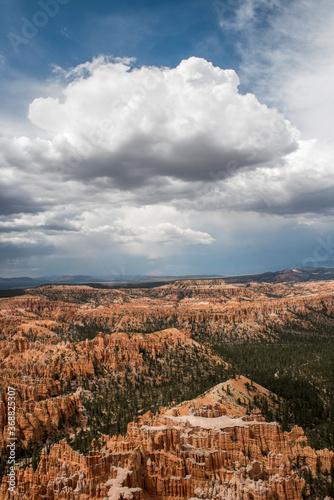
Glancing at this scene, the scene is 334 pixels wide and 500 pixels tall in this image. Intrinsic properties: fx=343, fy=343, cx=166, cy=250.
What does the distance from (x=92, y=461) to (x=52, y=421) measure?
39.4 metres

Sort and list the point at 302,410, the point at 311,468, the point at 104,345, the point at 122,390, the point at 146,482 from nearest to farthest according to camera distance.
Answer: the point at 146,482 → the point at 311,468 → the point at 302,410 → the point at 122,390 → the point at 104,345

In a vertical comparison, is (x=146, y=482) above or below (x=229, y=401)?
above

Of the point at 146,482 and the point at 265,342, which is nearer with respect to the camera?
the point at 146,482

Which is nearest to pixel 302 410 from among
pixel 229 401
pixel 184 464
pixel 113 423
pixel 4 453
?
pixel 229 401

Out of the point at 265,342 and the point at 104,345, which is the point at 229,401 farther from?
the point at 265,342

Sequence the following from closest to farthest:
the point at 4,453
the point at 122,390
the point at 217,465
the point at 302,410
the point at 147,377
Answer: the point at 217,465
the point at 4,453
the point at 302,410
the point at 122,390
the point at 147,377

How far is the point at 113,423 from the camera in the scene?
7481 centimetres

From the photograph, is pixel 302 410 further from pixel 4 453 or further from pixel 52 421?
pixel 4 453

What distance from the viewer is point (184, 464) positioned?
41.1m

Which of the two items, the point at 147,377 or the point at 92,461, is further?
the point at 147,377

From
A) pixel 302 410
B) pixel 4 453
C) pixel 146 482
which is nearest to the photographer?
pixel 146 482

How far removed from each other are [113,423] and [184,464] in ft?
126

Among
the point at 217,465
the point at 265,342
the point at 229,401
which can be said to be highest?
the point at 217,465

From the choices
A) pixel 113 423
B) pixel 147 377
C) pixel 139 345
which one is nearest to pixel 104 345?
pixel 139 345
